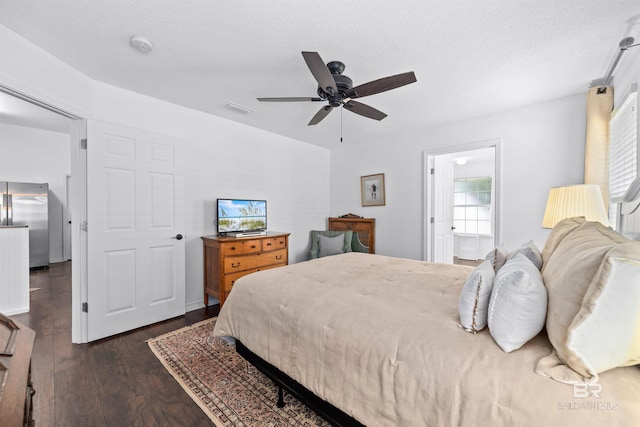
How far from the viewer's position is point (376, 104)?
3219 mm

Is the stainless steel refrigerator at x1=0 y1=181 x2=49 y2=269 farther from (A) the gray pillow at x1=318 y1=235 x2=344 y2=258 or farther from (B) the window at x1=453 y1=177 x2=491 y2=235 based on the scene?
(B) the window at x1=453 y1=177 x2=491 y2=235

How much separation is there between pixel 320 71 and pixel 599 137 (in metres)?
2.85

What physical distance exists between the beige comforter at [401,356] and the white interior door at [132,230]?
57.2 inches

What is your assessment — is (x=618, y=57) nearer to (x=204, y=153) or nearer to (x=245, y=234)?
(x=245, y=234)

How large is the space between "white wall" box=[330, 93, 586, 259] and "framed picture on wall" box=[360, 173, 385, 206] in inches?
4.1

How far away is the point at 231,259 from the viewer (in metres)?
3.33

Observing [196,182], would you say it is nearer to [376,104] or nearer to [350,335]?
[376,104]

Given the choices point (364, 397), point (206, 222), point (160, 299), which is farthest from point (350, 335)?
point (206, 222)

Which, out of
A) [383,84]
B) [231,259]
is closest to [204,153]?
[231,259]

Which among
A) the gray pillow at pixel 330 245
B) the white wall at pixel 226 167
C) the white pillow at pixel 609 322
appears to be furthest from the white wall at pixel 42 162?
the white pillow at pixel 609 322

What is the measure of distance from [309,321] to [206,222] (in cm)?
265

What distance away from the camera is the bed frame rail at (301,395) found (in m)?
1.34

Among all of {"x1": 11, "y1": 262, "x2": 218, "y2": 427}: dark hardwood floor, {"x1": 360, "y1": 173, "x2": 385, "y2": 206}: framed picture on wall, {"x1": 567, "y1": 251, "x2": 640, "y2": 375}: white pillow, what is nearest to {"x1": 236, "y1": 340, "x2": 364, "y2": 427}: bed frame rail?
{"x1": 11, "y1": 262, "x2": 218, "y2": 427}: dark hardwood floor

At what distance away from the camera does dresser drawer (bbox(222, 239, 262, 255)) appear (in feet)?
10.8
